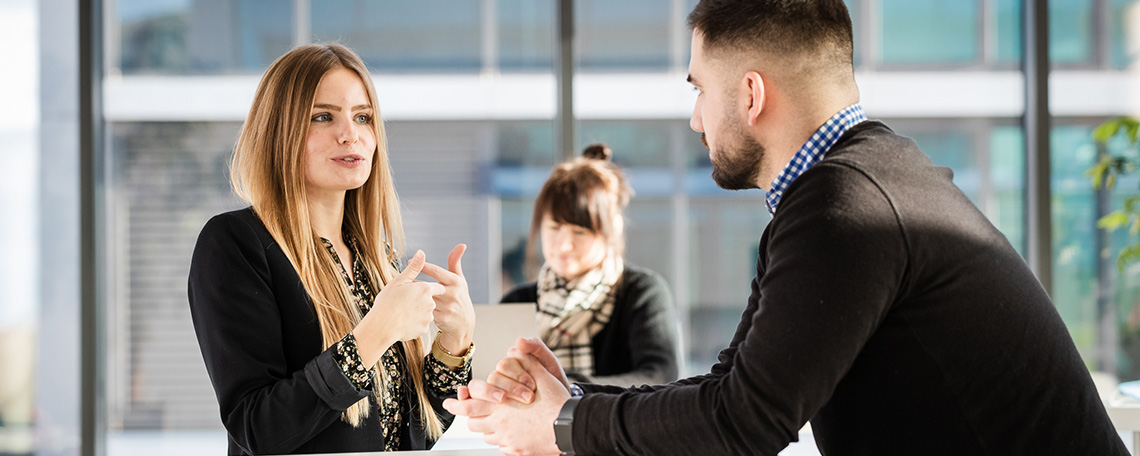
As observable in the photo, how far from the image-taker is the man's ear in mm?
1241

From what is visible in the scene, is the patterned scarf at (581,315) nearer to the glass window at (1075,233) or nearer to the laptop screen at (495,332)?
the laptop screen at (495,332)

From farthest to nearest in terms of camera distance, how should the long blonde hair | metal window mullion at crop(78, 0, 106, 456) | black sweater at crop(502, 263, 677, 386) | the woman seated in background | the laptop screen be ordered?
metal window mullion at crop(78, 0, 106, 456) < the woman seated in background < black sweater at crop(502, 263, 677, 386) < the laptop screen < the long blonde hair

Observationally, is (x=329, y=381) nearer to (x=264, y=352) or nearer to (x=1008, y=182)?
(x=264, y=352)

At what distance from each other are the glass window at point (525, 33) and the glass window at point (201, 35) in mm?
872

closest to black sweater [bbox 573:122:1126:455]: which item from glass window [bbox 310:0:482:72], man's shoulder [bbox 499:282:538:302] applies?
man's shoulder [bbox 499:282:538:302]

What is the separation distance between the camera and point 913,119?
12.1 feet

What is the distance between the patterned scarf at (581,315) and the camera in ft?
8.79

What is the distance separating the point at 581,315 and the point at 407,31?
1576mm

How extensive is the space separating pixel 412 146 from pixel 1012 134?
8.31 ft

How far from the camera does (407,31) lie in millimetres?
3584

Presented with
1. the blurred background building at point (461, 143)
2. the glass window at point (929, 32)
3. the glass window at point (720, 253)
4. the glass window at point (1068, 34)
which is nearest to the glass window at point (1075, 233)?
the blurred background building at point (461, 143)

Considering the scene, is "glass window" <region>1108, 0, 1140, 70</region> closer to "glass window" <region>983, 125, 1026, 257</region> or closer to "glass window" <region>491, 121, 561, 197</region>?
"glass window" <region>983, 125, 1026, 257</region>

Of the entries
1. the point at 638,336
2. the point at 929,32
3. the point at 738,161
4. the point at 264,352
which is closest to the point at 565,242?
the point at 638,336

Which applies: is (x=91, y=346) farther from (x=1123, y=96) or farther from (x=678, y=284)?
(x=1123, y=96)
